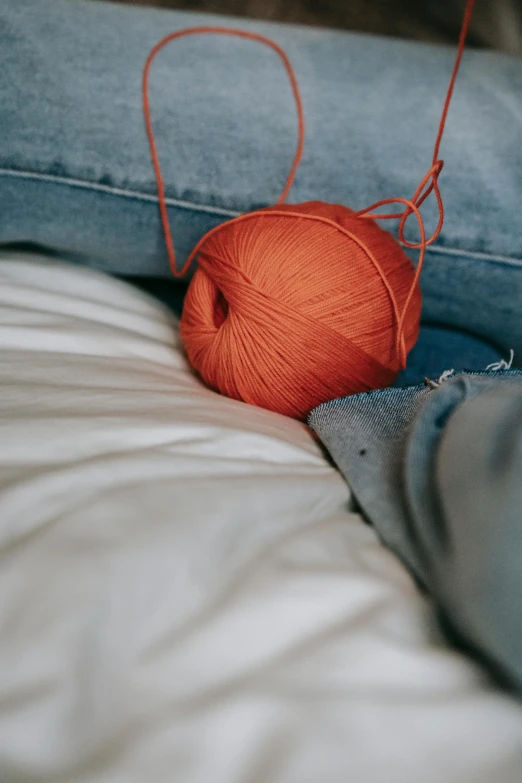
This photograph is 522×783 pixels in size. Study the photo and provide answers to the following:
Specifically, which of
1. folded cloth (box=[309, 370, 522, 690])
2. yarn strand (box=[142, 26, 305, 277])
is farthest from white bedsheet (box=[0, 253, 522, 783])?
yarn strand (box=[142, 26, 305, 277])

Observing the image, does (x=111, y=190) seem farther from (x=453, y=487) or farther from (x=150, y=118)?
(x=453, y=487)

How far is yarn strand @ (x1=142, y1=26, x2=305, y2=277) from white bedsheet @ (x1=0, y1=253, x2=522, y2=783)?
25cm

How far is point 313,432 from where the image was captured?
1.70 feet

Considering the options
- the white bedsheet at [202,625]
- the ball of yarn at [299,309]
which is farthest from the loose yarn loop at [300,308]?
the white bedsheet at [202,625]

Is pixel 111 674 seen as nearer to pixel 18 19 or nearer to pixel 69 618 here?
pixel 69 618

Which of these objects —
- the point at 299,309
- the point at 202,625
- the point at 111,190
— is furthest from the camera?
the point at 111,190

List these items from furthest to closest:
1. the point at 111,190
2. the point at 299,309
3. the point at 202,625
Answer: the point at 111,190 → the point at 299,309 → the point at 202,625

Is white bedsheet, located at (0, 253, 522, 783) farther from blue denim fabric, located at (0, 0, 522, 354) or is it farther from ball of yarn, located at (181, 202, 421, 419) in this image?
blue denim fabric, located at (0, 0, 522, 354)

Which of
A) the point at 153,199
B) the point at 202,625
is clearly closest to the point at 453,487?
the point at 202,625

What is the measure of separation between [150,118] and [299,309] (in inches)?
11.1

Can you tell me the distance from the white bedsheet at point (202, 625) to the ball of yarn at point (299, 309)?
0.11 meters

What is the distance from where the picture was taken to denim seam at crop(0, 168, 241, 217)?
0.62 m

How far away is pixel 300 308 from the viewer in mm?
525

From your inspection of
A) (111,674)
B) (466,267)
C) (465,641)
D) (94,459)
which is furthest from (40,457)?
(466,267)
